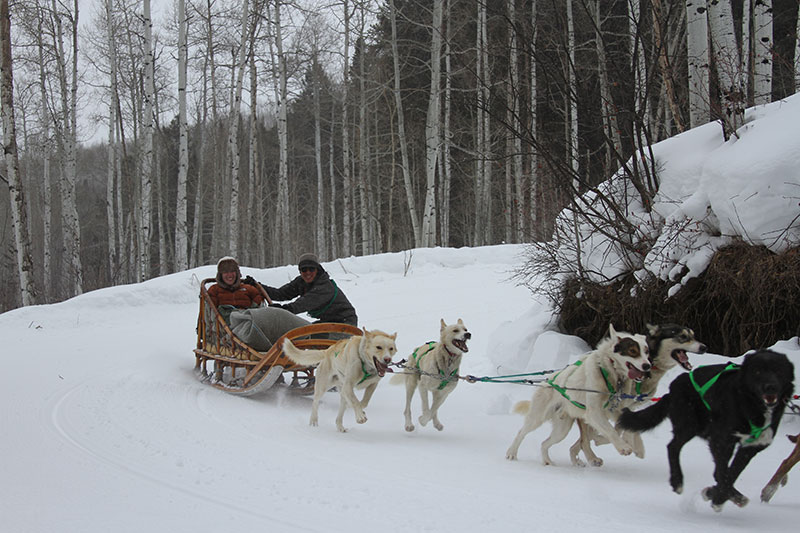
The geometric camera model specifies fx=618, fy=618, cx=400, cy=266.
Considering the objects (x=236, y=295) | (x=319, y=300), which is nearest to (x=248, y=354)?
(x=319, y=300)

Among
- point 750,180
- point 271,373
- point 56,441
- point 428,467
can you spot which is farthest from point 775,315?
point 56,441

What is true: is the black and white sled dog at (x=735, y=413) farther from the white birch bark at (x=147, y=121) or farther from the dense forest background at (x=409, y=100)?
the white birch bark at (x=147, y=121)

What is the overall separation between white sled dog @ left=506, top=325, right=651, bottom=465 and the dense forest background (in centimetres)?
217

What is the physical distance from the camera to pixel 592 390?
13.7 ft

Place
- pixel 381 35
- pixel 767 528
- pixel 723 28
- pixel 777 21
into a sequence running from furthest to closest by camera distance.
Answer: pixel 381 35 → pixel 777 21 → pixel 723 28 → pixel 767 528

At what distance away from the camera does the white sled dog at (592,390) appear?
403cm

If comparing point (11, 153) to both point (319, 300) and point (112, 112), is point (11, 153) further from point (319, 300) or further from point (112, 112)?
point (112, 112)

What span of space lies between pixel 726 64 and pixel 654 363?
3.25m

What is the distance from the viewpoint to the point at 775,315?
476cm

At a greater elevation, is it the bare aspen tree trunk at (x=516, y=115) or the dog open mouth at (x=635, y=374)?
the bare aspen tree trunk at (x=516, y=115)

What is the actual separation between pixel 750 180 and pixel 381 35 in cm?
1799

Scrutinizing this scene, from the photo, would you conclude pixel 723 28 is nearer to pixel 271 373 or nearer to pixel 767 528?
pixel 767 528

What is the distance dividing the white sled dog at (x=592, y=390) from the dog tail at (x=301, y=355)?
84.5 inches

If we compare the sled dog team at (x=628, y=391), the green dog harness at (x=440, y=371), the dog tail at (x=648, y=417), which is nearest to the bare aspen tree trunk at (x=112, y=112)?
the sled dog team at (x=628, y=391)
